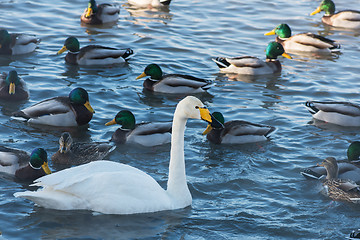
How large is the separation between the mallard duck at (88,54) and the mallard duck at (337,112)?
467 centimetres

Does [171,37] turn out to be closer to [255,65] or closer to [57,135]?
[255,65]

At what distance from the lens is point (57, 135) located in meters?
10.8

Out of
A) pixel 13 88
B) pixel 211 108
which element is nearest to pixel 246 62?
pixel 211 108

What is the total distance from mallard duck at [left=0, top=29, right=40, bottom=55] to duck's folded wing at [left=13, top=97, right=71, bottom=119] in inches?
144

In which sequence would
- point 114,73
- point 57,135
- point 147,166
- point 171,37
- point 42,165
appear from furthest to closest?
point 171,37 < point 114,73 < point 57,135 < point 147,166 < point 42,165

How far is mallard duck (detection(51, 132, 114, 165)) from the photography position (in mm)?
9570

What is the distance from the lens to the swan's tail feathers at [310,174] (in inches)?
370

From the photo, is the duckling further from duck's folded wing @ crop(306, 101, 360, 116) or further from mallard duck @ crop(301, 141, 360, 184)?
mallard duck @ crop(301, 141, 360, 184)

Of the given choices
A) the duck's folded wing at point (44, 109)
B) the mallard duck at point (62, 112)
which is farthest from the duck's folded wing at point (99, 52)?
the duck's folded wing at point (44, 109)

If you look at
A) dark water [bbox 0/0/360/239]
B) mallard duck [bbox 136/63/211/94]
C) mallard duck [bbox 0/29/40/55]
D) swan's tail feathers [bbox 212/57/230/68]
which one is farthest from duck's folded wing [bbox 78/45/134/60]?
swan's tail feathers [bbox 212/57/230/68]

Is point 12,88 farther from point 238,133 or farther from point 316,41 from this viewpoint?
point 316,41

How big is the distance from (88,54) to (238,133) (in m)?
4.86

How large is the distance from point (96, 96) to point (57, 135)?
1.94m

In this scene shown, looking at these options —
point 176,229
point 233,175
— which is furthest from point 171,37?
point 176,229
